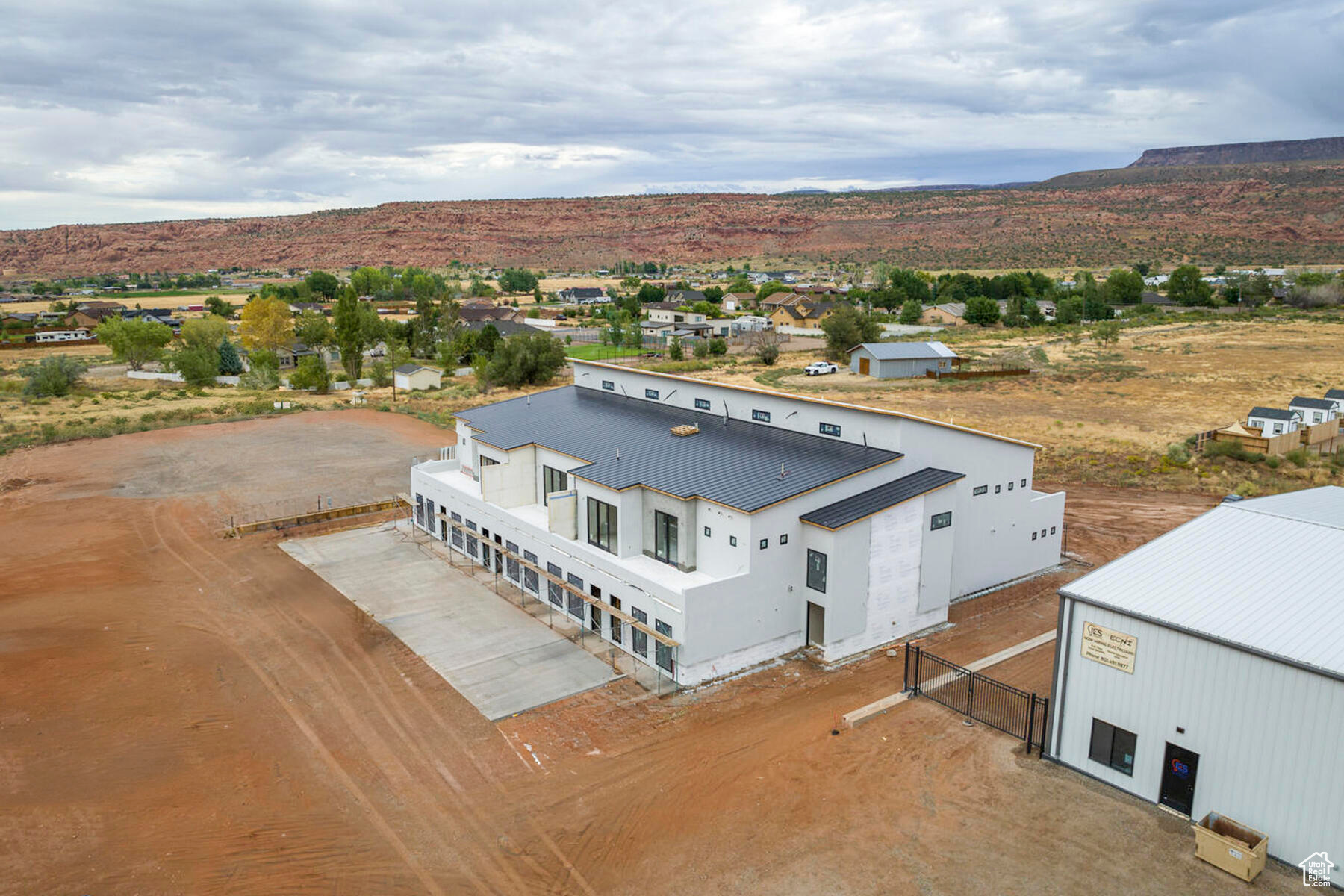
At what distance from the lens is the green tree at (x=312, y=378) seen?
248ft

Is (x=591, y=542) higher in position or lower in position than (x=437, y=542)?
higher

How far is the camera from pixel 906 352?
71812 mm

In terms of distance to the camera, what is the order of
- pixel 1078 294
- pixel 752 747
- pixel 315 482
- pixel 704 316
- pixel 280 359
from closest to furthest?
pixel 752 747 < pixel 315 482 < pixel 280 359 < pixel 1078 294 < pixel 704 316

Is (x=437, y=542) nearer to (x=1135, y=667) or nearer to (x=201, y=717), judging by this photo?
(x=201, y=717)

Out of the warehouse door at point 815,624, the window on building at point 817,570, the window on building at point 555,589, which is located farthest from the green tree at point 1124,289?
the window on building at point 555,589

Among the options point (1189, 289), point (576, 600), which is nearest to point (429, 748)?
point (576, 600)

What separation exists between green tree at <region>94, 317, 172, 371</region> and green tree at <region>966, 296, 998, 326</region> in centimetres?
9241

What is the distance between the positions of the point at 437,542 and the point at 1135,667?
25.1 meters

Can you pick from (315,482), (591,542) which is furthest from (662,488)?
(315,482)

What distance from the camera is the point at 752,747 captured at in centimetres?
1883

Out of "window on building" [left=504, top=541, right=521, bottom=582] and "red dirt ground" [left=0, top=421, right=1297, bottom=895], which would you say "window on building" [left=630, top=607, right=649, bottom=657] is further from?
"window on building" [left=504, top=541, right=521, bottom=582]

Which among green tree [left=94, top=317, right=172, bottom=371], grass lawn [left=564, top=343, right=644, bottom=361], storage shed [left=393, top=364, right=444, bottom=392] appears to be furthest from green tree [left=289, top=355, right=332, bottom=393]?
grass lawn [left=564, top=343, right=644, bottom=361]

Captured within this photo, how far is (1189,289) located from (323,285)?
138 meters

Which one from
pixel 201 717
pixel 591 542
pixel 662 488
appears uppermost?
pixel 662 488
